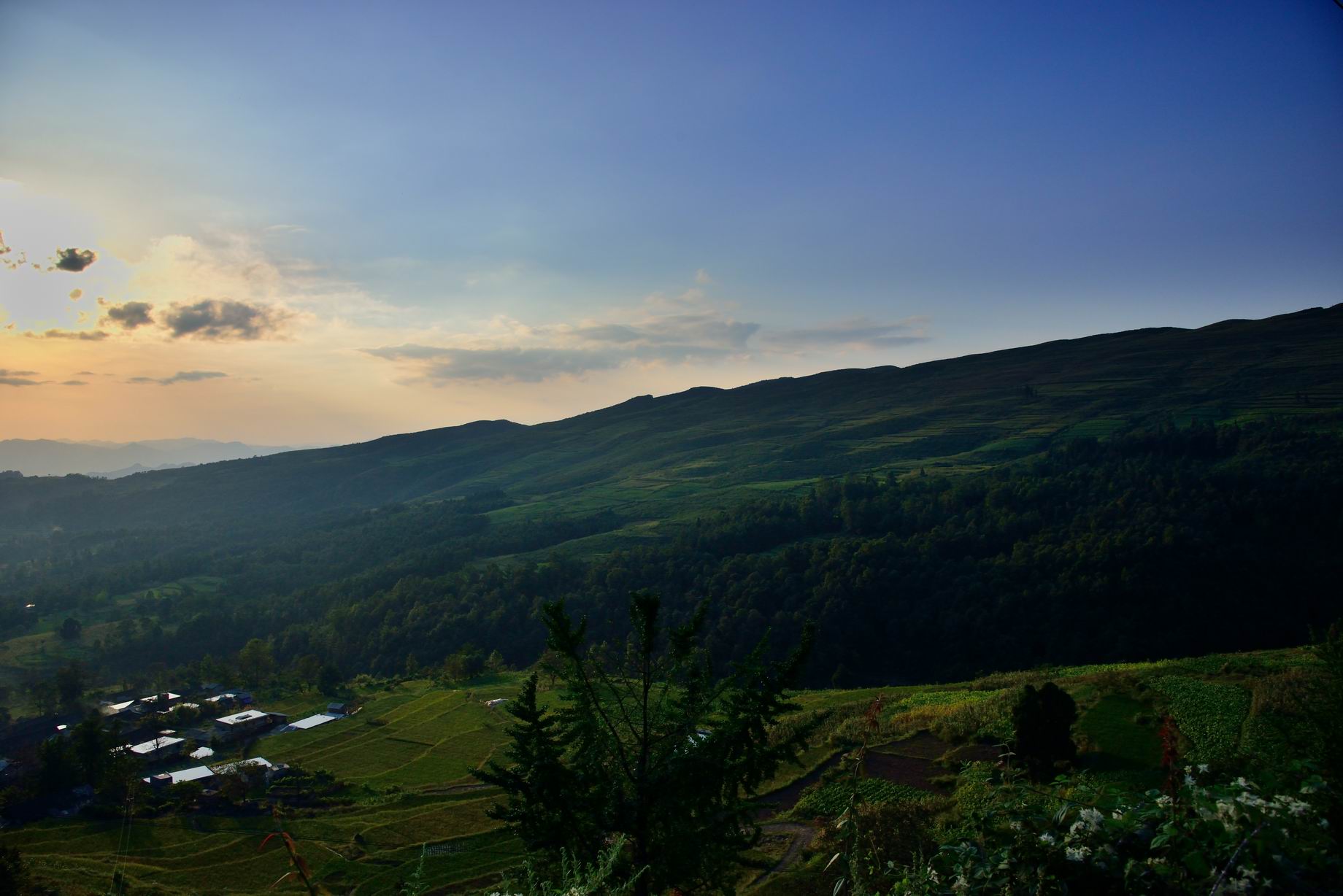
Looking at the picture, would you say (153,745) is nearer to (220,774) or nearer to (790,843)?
(220,774)

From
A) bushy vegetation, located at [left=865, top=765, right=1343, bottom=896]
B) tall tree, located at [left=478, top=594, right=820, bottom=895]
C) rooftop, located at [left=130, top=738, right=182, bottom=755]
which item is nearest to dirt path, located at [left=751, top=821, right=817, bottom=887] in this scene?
tall tree, located at [left=478, top=594, right=820, bottom=895]

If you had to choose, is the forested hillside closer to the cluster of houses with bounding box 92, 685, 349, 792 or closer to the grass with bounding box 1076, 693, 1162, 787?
the grass with bounding box 1076, 693, 1162, 787

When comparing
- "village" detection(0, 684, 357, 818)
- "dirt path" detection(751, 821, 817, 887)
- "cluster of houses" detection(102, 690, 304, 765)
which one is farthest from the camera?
"cluster of houses" detection(102, 690, 304, 765)

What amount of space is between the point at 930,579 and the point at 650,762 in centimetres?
8888

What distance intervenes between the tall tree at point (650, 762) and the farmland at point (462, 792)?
40.1 ft

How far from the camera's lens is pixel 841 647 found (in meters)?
83.4

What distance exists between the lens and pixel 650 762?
12.5m

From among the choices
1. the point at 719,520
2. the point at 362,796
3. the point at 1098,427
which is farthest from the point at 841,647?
the point at 1098,427

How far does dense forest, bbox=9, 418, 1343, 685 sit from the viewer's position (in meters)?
81.4

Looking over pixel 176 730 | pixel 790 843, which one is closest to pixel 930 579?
pixel 790 843

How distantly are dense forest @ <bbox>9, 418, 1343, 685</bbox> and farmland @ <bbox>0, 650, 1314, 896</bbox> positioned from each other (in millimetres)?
31077

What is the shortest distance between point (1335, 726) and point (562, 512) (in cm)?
15519

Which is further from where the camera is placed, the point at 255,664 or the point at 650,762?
the point at 255,664

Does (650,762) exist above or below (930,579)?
above
